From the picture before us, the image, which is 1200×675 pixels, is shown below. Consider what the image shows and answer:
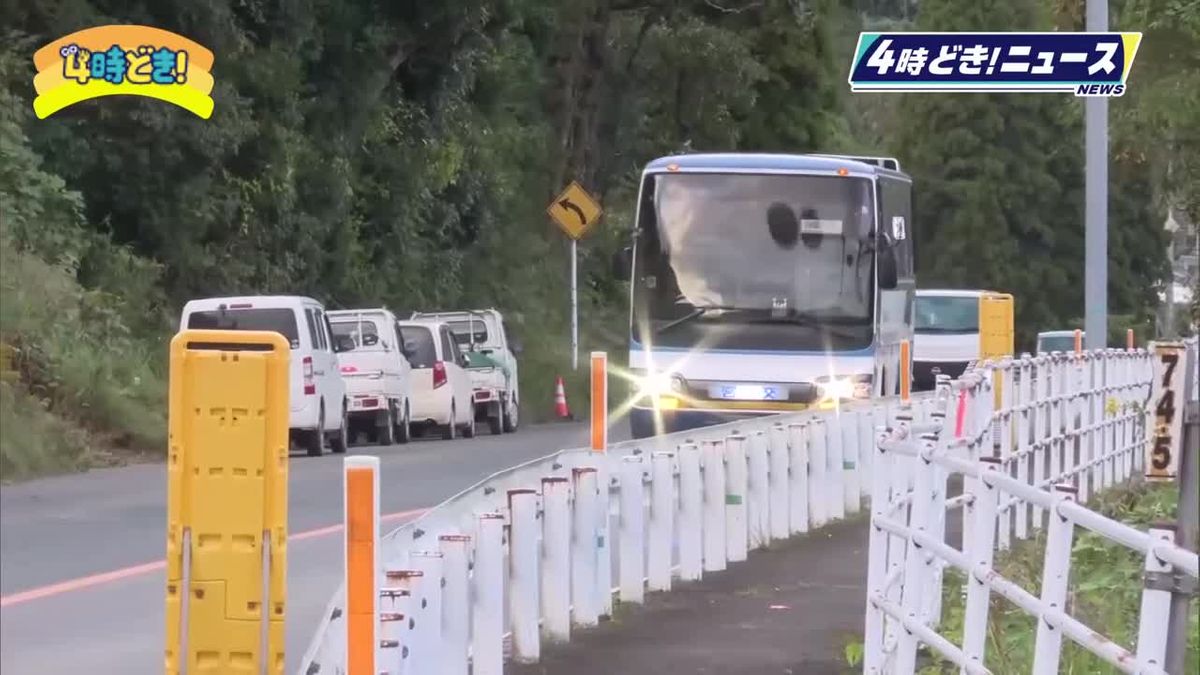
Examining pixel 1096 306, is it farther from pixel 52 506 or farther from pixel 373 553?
pixel 373 553

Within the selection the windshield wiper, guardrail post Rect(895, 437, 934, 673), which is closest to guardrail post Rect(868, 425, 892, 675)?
guardrail post Rect(895, 437, 934, 673)

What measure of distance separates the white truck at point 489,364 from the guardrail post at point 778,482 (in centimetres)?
1875

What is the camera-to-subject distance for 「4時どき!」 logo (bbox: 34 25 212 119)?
31359mm

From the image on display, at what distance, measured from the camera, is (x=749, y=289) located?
80.8 feet

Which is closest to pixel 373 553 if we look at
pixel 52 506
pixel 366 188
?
pixel 52 506

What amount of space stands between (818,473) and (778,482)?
131 cm

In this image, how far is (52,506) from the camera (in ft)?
63.9

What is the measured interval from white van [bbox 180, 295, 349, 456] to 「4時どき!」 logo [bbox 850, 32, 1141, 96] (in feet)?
24.4

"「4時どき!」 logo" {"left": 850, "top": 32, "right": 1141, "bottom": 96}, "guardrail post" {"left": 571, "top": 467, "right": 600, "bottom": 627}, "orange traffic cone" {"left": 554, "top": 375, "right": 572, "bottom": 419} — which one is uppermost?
"「4時どき!」 logo" {"left": 850, "top": 32, "right": 1141, "bottom": 96}

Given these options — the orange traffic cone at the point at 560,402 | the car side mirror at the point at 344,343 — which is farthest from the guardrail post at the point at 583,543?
the orange traffic cone at the point at 560,402

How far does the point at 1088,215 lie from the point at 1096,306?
958mm

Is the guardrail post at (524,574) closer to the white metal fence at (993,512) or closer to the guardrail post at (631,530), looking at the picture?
the white metal fence at (993,512)

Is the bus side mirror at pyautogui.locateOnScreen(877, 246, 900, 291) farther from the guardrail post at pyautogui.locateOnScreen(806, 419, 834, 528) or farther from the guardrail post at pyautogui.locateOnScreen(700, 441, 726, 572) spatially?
the guardrail post at pyautogui.locateOnScreen(700, 441, 726, 572)

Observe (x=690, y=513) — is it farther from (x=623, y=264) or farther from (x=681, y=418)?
(x=623, y=264)
